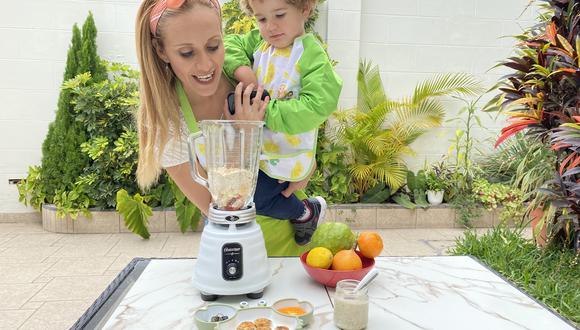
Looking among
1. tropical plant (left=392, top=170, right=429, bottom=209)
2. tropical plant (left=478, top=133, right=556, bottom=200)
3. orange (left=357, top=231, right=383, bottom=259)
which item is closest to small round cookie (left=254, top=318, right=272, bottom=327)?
orange (left=357, top=231, right=383, bottom=259)

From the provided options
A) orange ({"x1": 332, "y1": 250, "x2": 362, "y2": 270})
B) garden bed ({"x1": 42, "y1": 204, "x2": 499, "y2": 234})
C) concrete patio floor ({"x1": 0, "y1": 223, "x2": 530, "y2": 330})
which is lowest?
concrete patio floor ({"x1": 0, "y1": 223, "x2": 530, "y2": 330})

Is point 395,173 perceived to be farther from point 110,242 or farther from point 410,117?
point 110,242

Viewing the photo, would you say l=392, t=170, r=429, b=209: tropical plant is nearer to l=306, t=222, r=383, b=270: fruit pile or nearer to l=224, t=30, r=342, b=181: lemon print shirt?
l=224, t=30, r=342, b=181: lemon print shirt

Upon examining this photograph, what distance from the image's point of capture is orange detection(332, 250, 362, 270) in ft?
4.32

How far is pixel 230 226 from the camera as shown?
1.23 metres

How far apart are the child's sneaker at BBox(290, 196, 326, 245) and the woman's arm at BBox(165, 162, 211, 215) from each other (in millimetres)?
369

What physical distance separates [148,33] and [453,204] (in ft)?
13.8

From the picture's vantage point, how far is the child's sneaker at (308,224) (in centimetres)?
189

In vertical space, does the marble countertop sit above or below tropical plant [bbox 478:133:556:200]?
below

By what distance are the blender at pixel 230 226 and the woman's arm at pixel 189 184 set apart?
308 mm

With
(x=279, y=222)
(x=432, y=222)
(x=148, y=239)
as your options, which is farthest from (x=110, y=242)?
(x=432, y=222)

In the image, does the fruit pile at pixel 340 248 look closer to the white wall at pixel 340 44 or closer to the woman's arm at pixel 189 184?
the woman's arm at pixel 189 184

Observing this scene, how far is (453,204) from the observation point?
492 centimetres

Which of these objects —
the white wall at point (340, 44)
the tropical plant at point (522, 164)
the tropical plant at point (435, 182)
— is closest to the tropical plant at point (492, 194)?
the tropical plant at point (522, 164)
